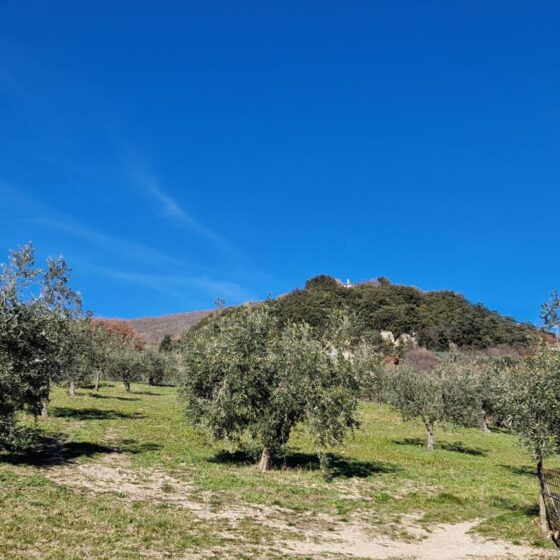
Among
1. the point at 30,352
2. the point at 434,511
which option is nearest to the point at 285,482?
the point at 434,511

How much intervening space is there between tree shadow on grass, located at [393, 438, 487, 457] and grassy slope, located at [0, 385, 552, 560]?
0.42ft

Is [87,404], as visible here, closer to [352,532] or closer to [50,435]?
[50,435]

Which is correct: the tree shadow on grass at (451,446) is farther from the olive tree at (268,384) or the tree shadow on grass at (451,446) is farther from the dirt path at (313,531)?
the dirt path at (313,531)

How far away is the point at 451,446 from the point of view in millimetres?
48594

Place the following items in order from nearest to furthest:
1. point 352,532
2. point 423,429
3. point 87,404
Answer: point 352,532, point 87,404, point 423,429

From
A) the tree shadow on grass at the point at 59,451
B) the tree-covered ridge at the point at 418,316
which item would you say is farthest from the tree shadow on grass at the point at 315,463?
the tree-covered ridge at the point at 418,316

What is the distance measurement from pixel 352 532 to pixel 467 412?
3188 centimetres

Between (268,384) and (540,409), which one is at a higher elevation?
(540,409)

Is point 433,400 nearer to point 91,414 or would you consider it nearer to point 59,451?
point 91,414

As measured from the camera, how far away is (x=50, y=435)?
31875 mm

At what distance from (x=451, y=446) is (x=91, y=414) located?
111ft

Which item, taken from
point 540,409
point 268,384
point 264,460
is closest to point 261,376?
point 268,384

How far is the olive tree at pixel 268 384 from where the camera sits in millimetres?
26516

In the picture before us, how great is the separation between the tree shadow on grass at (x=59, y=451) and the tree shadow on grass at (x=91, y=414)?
1033cm
